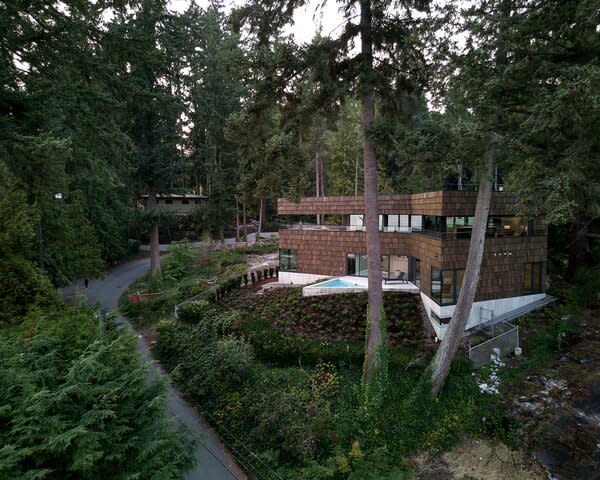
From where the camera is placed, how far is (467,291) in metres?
10.6

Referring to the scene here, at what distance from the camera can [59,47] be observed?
348 inches

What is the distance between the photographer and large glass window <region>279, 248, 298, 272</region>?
22.1 metres

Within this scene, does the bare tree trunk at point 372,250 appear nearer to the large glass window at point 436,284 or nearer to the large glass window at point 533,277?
the large glass window at point 436,284

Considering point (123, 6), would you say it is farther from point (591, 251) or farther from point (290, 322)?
point (591, 251)

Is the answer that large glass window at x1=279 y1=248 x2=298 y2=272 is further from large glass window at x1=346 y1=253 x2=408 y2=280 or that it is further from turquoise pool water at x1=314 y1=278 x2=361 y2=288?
large glass window at x1=346 y1=253 x2=408 y2=280

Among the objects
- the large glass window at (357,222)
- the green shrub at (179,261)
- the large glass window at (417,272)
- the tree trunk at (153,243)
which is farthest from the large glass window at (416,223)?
the tree trunk at (153,243)

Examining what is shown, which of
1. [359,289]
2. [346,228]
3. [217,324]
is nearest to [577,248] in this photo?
[359,289]

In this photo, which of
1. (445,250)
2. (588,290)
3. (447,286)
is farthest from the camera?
(588,290)

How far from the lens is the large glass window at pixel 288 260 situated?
2208 cm

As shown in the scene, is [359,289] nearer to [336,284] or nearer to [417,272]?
[336,284]

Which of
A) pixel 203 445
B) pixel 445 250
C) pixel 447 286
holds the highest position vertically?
pixel 445 250

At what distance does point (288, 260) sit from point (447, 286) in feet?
33.3

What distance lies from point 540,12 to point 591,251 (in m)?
15.6

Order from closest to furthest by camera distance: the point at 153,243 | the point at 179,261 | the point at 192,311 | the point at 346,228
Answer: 1. the point at 192,311
2. the point at 346,228
3. the point at 153,243
4. the point at 179,261
